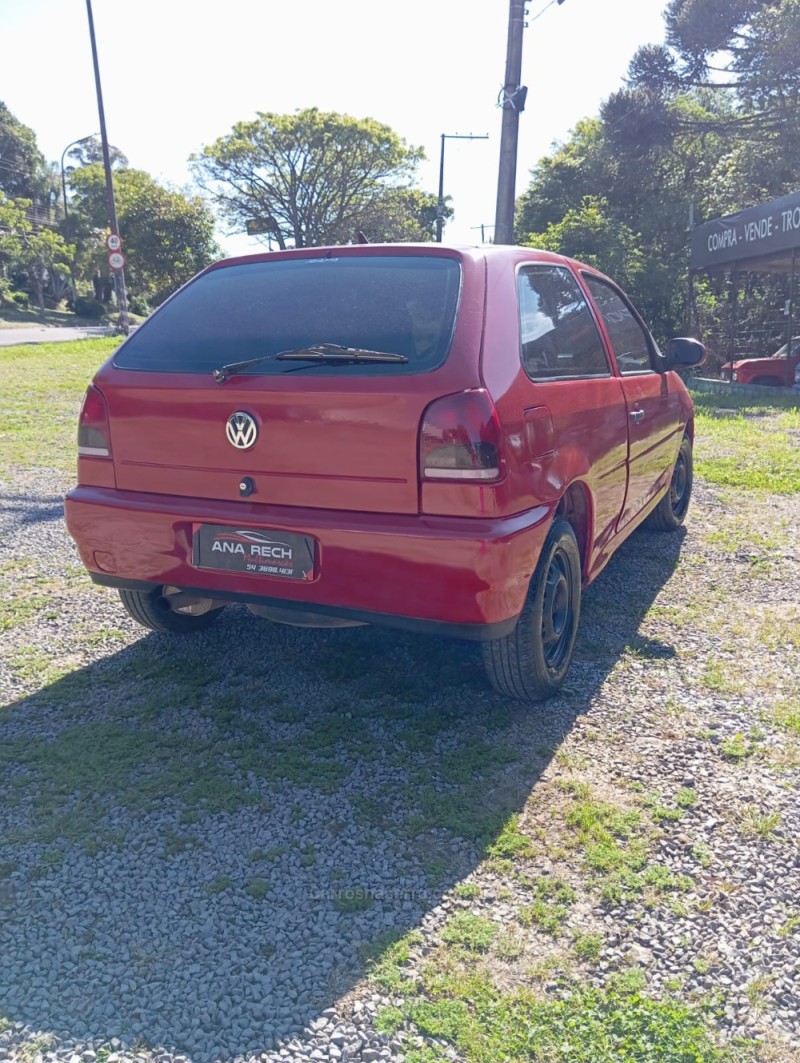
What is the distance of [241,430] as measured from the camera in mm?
2926

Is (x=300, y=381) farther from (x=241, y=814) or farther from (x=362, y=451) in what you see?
(x=241, y=814)

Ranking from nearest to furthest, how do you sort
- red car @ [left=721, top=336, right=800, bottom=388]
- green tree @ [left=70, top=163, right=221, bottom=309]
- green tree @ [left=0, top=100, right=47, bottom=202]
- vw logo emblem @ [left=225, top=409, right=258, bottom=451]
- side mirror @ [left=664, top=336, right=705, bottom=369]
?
vw logo emblem @ [left=225, top=409, right=258, bottom=451] → side mirror @ [left=664, top=336, right=705, bottom=369] → red car @ [left=721, top=336, right=800, bottom=388] → green tree @ [left=70, top=163, right=221, bottom=309] → green tree @ [left=0, top=100, right=47, bottom=202]

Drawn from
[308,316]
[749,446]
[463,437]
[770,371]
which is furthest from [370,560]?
[770,371]

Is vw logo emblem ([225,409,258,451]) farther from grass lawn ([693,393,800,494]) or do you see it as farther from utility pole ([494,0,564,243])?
utility pole ([494,0,564,243])

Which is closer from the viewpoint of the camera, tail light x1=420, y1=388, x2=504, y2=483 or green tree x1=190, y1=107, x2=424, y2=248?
tail light x1=420, y1=388, x2=504, y2=483

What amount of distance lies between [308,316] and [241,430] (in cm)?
48

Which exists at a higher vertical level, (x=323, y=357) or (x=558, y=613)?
(x=323, y=357)

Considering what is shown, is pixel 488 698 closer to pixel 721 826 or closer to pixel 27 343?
pixel 721 826

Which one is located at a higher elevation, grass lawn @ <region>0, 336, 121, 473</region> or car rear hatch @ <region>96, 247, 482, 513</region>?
car rear hatch @ <region>96, 247, 482, 513</region>

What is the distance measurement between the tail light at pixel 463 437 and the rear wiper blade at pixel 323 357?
0.24m

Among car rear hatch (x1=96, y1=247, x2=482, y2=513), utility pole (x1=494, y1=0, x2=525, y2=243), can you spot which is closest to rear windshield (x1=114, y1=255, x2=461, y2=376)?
car rear hatch (x1=96, y1=247, x2=482, y2=513)

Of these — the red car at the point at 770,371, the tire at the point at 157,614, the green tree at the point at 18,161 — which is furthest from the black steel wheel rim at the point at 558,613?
the green tree at the point at 18,161

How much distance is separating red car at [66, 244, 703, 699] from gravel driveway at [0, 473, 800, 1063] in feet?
1.30

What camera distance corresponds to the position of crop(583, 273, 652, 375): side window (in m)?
4.20
